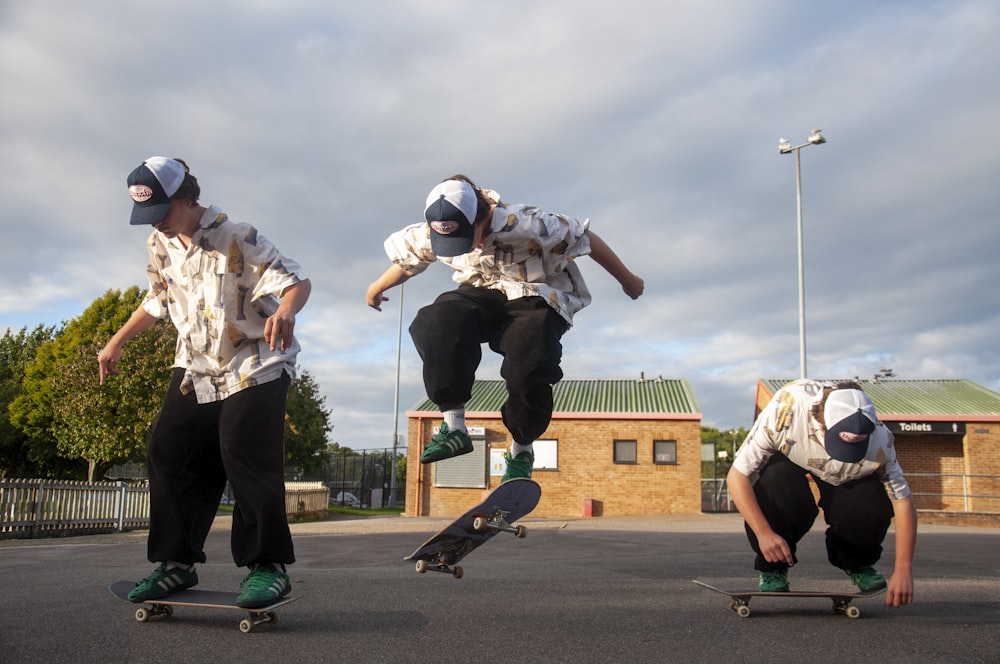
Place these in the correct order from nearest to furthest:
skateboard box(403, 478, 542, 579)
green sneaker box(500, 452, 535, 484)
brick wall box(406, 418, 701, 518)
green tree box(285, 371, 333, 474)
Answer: skateboard box(403, 478, 542, 579) → green sneaker box(500, 452, 535, 484) → brick wall box(406, 418, 701, 518) → green tree box(285, 371, 333, 474)

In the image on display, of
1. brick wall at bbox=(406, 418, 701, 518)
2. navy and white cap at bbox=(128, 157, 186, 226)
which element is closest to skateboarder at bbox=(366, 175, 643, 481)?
navy and white cap at bbox=(128, 157, 186, 226)

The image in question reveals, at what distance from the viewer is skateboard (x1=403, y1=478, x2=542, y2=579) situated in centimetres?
405

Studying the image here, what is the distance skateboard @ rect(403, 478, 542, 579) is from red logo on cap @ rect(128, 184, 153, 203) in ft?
7.10

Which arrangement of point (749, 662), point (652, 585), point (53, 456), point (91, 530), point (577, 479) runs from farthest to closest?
point (53, 456) → point (577, 479) → point (91, 530) → point (652, 585) → point (749, 662)

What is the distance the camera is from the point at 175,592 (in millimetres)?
3709

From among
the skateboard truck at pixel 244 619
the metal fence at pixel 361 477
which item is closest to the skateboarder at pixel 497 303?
the skateboard truck at pixel 244 619

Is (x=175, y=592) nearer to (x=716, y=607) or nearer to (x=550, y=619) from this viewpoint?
(x=550, y=619)

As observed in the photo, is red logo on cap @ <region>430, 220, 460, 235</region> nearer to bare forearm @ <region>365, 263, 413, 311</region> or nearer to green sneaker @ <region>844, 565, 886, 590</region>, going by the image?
bare forearm @ <region>365, 263, 413, 311</region>

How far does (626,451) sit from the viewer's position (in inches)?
1059

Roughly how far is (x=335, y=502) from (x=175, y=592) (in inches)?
1529

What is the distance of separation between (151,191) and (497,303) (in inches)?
72.4

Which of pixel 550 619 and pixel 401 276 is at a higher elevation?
pixel 401 276

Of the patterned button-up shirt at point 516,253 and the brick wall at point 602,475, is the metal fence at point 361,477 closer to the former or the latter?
the brick wall at point 602,475

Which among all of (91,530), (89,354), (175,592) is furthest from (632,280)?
(89,354)
